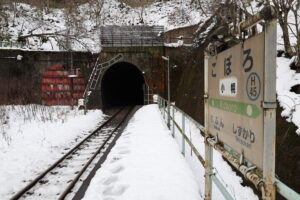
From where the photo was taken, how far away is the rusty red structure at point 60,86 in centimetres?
2161

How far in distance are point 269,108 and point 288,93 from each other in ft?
21.9

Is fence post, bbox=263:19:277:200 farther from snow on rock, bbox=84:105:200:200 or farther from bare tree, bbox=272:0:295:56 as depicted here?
bare tree, bbox=272:0:295:56

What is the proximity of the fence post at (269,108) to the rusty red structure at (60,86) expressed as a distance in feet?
70.1

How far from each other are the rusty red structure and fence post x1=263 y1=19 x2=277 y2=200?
21.4 meters

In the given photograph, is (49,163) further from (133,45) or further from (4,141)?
(133,45)

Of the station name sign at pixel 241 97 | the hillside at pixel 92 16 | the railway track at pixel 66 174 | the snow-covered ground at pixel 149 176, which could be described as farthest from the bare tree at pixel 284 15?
the hillside at pixel 92 16

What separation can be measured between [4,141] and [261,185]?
9.59 m

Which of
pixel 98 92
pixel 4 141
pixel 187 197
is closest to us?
pixel 187 197

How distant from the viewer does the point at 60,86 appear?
2178 centimetres

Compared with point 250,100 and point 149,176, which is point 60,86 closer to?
point 149,176

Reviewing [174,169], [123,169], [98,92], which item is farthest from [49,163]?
[98,92]

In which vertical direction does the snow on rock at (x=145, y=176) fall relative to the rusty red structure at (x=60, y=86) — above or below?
below

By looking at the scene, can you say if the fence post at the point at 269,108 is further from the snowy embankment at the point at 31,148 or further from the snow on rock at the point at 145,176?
the snowy embankment at the point at 31,148

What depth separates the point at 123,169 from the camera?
5.25 meters
